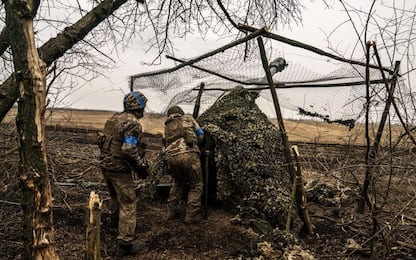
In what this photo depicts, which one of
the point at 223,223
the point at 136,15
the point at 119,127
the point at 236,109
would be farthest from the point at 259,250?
the point at 136,15

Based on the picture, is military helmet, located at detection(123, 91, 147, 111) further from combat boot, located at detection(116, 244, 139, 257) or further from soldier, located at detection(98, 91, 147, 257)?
combat boot, located at detection(116, 244, 139, 257)

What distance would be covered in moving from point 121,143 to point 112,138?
14 centimetres

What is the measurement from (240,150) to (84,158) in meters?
2.38

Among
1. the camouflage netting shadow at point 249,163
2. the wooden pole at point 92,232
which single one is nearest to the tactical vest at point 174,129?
the camouflage netting shadow at point 249,163

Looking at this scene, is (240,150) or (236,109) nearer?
(240,150)

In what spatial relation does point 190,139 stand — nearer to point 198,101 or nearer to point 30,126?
point 198,101

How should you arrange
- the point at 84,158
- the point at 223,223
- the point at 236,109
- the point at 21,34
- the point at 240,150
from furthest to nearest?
1. the point at 236,109
2. the point at 240,150
3. the point at 223,223
4. the point at 84,158
5. the point at 21,34

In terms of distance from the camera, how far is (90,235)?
3172 mm

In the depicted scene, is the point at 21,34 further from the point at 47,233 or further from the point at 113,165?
the point at 113,165

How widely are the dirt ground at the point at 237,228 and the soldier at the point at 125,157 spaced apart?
25 centimetres

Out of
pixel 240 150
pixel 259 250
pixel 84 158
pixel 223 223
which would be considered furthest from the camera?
pixel 240 150

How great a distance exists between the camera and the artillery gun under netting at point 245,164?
5.79 meters

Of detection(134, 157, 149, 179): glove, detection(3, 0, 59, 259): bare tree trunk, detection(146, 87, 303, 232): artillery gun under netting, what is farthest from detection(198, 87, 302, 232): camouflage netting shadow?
detection(3, 0, 59, 259): bare tree trunk

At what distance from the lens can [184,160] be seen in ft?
19.3
